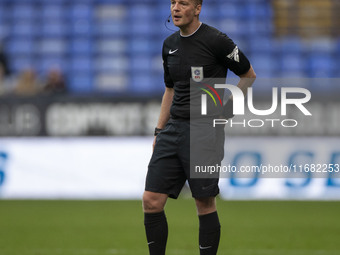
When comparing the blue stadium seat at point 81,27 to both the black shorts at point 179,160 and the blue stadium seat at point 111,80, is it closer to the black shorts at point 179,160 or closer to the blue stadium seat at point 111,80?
the blue stadium seat at point 111,80

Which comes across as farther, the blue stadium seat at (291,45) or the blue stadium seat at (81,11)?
the blue stadium seat at (81,11)

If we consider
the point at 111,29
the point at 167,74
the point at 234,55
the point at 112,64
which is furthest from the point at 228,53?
the point at 111,29

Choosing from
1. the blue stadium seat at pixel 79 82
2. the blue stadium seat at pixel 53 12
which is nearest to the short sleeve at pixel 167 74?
the blue stadium seat at pixel 79 82

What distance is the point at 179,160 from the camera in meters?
4.39

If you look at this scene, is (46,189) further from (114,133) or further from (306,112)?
(306,112)

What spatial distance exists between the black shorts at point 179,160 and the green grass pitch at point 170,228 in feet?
5.39

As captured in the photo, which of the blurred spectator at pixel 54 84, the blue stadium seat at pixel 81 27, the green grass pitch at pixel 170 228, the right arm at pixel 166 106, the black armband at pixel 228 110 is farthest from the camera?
the blue stadium seat at pixel 81 27

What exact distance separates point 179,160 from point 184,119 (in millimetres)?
262

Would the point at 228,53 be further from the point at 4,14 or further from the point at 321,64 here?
the point at 4,14

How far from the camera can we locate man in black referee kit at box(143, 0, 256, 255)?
4301 mm

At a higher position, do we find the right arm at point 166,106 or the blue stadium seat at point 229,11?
the blue stadium seat at point 229,11

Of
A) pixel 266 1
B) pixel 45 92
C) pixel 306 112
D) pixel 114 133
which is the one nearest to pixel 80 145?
pixel 114 133

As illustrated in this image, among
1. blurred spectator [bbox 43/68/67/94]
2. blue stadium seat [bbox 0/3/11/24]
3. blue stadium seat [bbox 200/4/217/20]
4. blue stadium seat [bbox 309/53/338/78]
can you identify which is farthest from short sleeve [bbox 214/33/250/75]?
blue stadium seat [bbox 0/3/11/24]

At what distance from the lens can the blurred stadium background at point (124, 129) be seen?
24.1 feet
